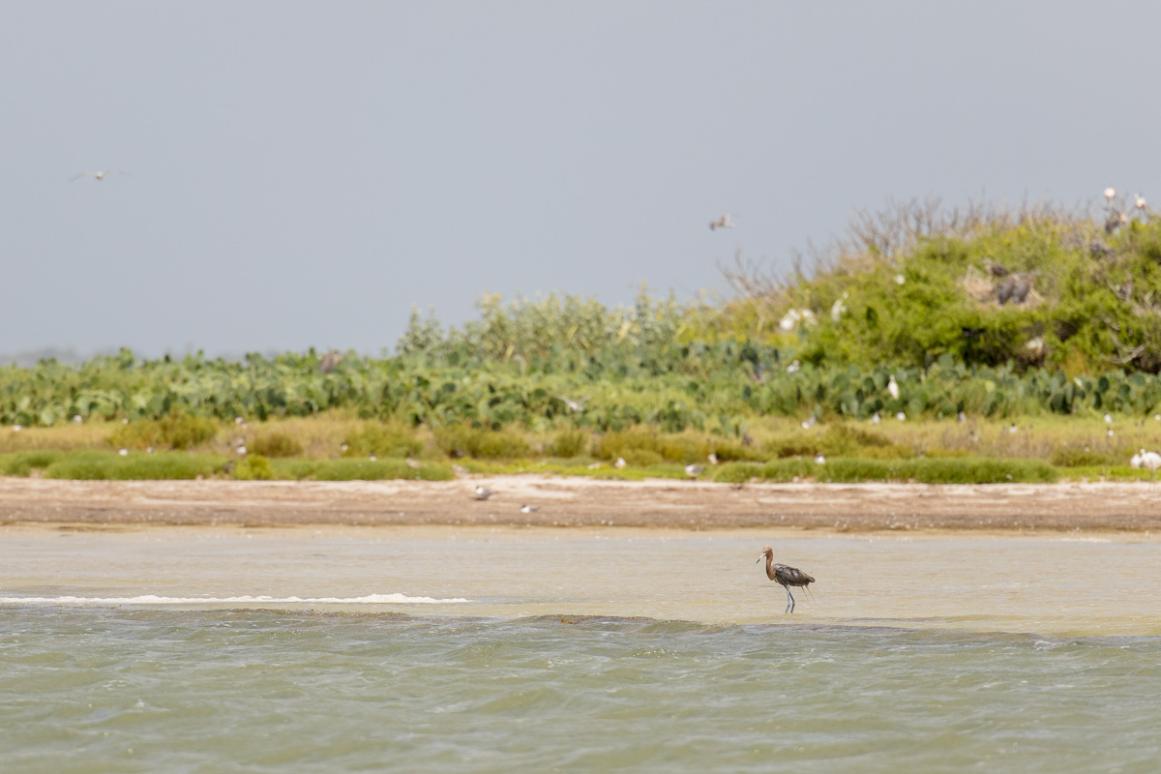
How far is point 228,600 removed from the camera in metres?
12.3

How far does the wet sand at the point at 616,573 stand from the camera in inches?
463

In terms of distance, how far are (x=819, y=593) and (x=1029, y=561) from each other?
268 centimetres

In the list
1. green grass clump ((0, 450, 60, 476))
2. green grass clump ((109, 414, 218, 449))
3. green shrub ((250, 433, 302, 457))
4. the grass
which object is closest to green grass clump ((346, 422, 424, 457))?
the grass

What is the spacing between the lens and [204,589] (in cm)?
1291

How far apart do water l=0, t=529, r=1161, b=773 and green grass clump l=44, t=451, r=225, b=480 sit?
504 centimetres

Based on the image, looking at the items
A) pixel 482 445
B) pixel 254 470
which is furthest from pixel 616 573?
pixel 482 445

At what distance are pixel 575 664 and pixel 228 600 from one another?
10.9 ft

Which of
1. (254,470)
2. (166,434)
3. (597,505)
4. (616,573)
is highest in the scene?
(166,434)

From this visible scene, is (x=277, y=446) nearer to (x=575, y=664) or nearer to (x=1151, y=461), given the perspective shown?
(x=1151, y=461)

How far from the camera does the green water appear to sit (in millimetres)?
8148

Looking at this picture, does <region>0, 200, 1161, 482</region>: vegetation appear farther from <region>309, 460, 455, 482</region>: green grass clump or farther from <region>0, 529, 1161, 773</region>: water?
<region>0, 529, 1161, 773</region>: water

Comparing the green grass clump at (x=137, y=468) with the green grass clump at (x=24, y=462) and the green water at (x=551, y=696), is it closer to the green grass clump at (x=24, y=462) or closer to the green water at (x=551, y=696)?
the green grass clump at (x=24, y=462)

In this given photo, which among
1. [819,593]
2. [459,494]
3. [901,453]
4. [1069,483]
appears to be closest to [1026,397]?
[901,453]

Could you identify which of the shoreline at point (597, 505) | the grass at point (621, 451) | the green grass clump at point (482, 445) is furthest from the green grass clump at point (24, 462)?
the green grass clump at point (482, 445)
